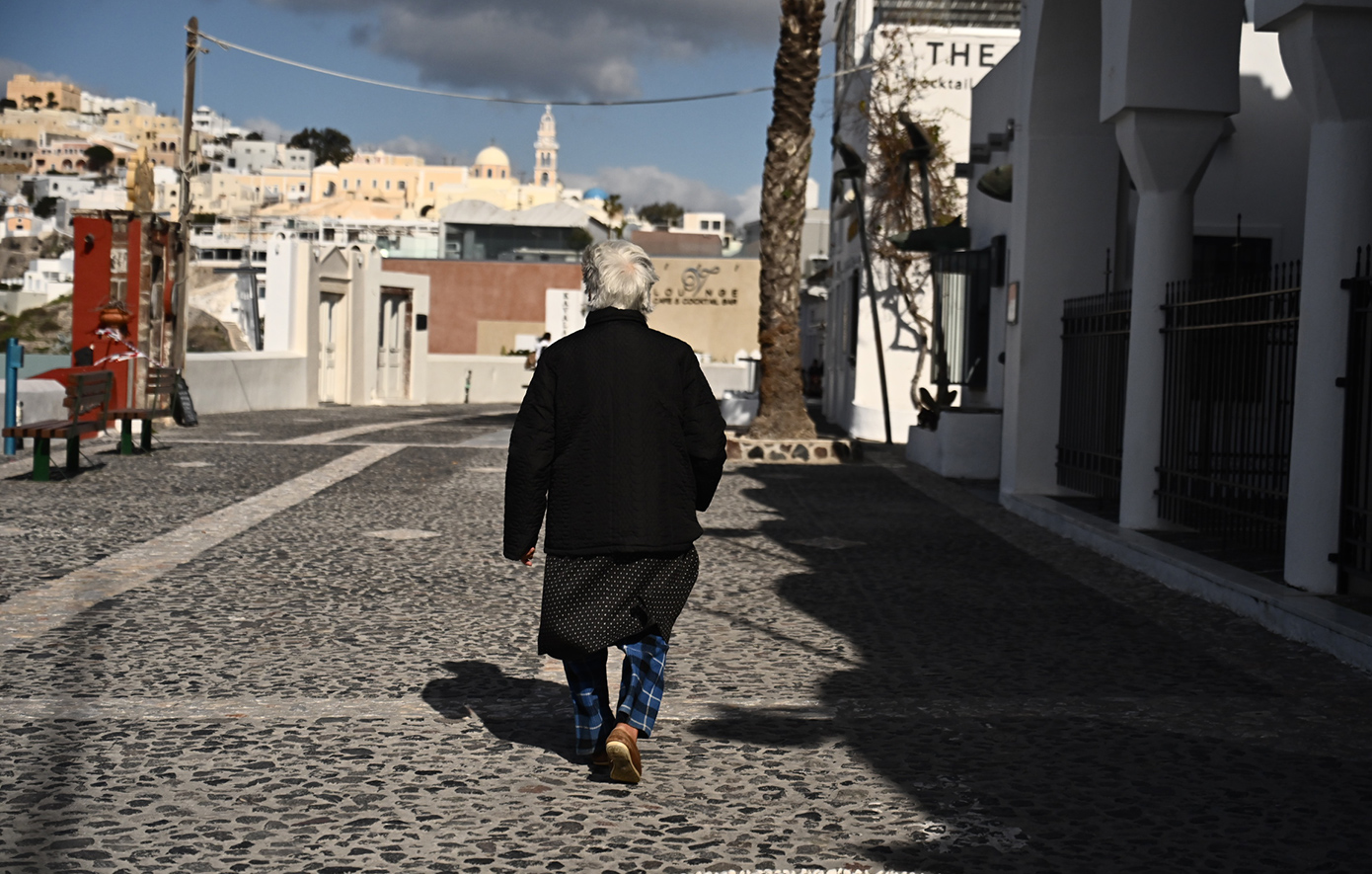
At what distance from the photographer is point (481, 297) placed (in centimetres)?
6219

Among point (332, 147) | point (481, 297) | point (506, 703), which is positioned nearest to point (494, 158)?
point (332, 147)

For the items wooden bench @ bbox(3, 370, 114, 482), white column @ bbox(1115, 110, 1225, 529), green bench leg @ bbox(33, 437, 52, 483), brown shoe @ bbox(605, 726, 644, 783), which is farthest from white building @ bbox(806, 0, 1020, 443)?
brown shoe @ bbox(605, 726, 644, 783)

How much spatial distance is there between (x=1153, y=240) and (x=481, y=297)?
177ft

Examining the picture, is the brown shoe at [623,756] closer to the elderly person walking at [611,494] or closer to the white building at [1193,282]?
the elderly person walking at [611,494]

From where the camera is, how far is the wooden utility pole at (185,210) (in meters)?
21.2

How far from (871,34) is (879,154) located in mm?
2122

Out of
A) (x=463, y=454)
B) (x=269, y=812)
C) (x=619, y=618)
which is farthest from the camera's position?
(x=463, y=454)

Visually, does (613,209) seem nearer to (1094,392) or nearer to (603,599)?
(1094,392)

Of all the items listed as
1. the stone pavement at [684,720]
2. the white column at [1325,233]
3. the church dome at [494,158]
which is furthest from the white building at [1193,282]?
the church dome at [494,158]

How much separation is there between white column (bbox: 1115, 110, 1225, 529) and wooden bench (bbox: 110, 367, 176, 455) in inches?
373

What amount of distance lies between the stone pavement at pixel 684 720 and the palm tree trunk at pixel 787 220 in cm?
765

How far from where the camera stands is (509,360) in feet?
128

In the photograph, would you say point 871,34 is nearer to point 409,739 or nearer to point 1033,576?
point 1033,576

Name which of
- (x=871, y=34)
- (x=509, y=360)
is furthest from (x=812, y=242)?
(x=871, y=34)
